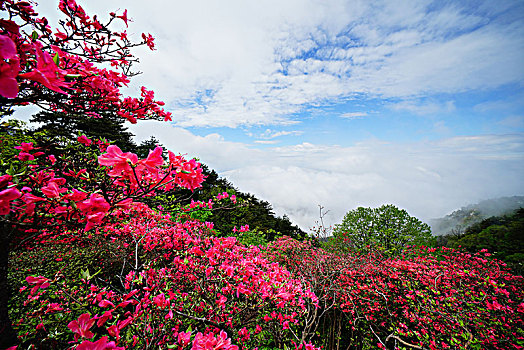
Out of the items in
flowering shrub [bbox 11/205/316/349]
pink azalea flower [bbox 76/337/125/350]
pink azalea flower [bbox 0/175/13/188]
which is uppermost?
pink azalea flower [bbox 0/175/13/188]

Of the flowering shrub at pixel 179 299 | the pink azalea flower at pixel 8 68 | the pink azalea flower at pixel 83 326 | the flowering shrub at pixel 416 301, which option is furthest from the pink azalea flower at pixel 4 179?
the flowering shrub at pixel 416 301

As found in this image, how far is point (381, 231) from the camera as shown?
8.28 meters

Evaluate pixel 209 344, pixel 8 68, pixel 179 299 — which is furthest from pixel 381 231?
pixel 8 68

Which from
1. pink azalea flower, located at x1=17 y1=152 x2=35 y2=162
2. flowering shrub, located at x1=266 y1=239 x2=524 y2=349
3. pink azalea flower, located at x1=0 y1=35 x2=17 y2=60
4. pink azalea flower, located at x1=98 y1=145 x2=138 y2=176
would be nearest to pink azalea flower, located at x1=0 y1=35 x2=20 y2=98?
pink azalea flower, located at x1=0 y1=35 x2=17 y2=60

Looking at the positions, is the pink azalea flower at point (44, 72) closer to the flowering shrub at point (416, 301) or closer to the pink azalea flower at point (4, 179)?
the pink azalea flower at point (4, 179)

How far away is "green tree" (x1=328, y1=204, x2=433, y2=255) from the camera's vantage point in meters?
7.80

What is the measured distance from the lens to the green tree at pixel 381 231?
7.80 m

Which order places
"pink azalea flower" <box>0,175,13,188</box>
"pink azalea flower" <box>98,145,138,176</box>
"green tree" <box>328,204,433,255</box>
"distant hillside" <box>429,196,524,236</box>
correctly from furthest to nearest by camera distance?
"distant hillside" <box>429,196,524,236</box> → "green tree" <box>328,204,433,255</box> → "pink azalea flower" <box>98,145,138,176</box> → "pink azalea flower" <box>0,175,13,188</box>

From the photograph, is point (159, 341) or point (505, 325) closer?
point (159, 341)

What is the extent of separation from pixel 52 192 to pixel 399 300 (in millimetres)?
6737

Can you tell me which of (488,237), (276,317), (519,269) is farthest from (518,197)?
(276,317)

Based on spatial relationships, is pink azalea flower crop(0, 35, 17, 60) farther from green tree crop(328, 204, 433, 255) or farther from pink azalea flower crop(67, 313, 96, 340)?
green tree crop(328, 204, 433, 255)

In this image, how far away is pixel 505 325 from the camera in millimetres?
3357

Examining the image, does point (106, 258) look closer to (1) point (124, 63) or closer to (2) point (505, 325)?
(1) point (124, 63)
